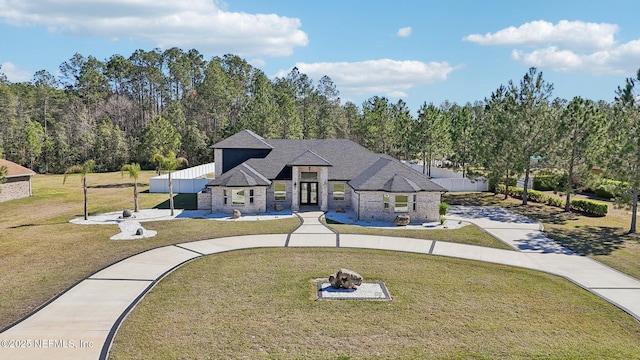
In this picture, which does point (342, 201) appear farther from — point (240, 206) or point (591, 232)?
point (591, 232)

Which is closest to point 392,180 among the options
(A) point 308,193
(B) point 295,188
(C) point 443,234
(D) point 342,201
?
(D) point 342,201

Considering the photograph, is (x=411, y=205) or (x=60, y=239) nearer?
(x=60, y=239)

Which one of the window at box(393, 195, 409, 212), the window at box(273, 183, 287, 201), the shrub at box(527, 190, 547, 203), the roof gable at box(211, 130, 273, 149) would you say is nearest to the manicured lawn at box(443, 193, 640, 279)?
the shrub at box(527, 190, 547, 203)

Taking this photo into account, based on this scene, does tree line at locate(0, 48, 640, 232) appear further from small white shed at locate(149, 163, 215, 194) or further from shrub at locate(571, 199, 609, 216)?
small white shed at locate(149, 163, 215, 194)

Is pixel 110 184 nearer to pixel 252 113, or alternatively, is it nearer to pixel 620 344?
pixel 252 113

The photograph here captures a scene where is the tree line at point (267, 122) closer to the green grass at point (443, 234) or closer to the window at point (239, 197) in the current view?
the green grass at point (443, 234)

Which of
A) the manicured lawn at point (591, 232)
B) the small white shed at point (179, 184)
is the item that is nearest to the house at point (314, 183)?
the small white shed at point (179, 184)

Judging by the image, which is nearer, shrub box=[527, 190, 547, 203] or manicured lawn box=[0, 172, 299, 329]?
manicured lawn box=[0, 172, 299, 329]
